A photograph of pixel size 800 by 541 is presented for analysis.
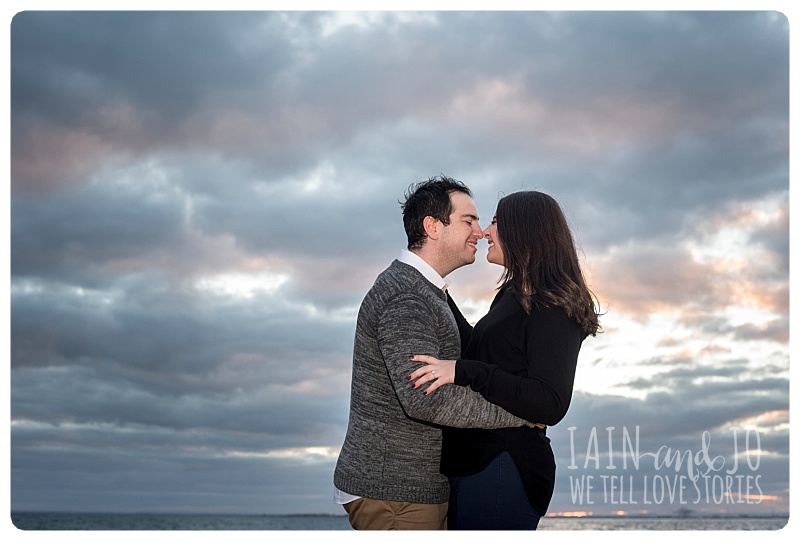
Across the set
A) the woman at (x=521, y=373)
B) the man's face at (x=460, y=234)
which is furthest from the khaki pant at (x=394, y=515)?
the man's face at (x=460, y=234)

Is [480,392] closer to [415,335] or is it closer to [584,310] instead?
[415,335]

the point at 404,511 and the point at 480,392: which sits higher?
the point at 480,392

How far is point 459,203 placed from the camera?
16.0ft

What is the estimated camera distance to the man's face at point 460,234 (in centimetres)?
477

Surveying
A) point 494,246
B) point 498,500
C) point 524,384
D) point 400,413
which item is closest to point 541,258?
point 494,246

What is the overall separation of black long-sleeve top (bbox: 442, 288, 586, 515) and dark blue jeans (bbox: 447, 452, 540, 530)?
0.04 metres

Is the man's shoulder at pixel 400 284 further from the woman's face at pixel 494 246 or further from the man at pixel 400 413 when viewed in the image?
the woman's face at pixel 494 246

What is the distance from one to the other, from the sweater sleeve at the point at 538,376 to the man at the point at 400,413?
0.35ft

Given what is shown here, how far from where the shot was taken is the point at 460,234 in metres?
4.80

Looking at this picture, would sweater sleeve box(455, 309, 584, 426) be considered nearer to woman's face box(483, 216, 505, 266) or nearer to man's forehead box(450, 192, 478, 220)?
woman's face box(483, 216, 505, 266)
